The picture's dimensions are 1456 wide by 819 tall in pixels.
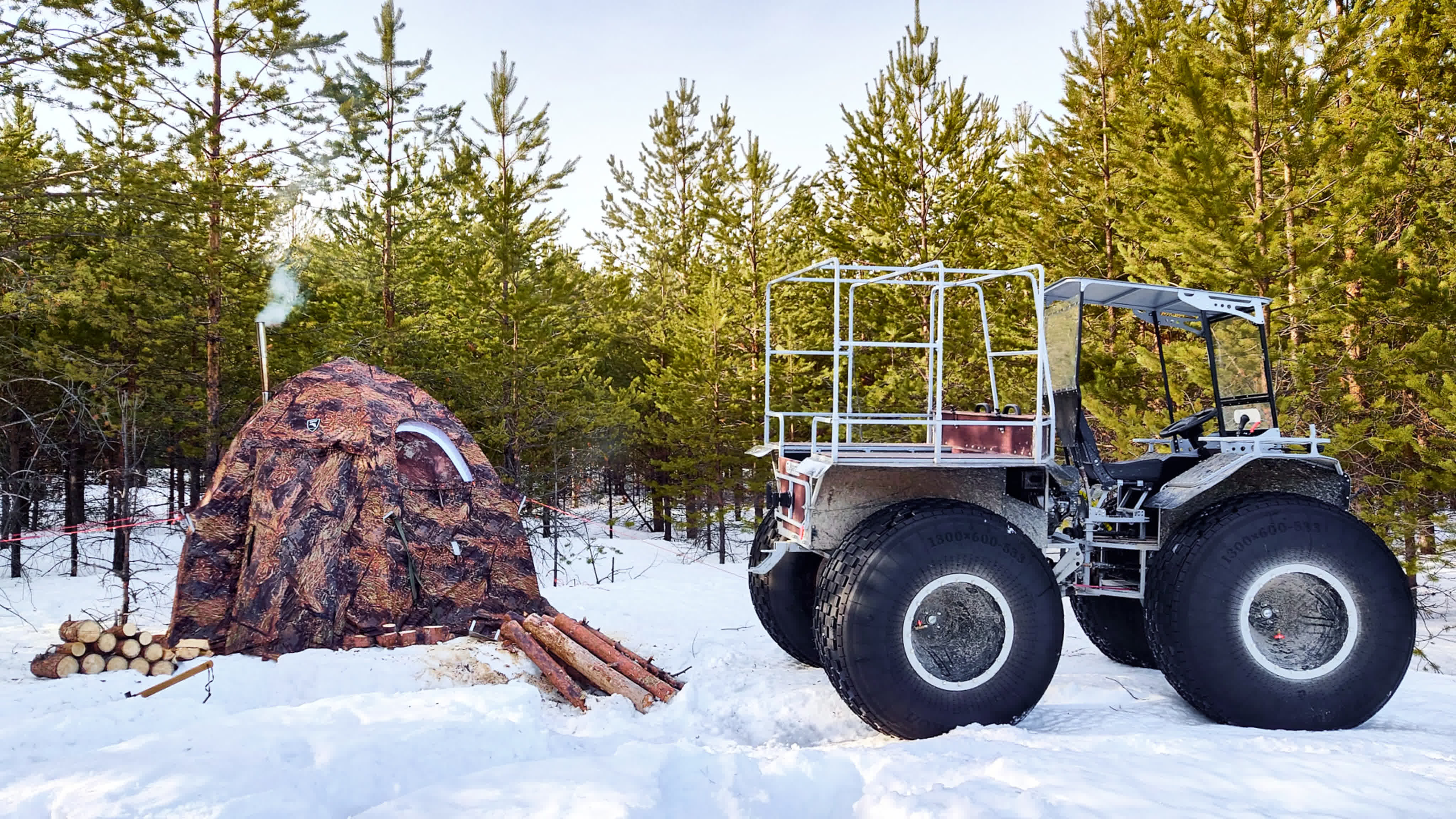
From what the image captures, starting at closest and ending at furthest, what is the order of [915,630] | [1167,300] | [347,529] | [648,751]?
[648,751]
[915,630]
[1167,300]
[347,529]

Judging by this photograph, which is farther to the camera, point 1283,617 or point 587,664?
point 587,664

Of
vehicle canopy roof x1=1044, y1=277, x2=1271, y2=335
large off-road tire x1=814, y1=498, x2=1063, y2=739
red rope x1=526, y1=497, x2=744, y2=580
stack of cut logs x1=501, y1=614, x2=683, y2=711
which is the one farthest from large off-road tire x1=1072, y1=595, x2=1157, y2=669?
→ red rope x1=526, y1=497, x2=744, y2=580

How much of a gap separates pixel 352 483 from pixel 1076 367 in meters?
5.90

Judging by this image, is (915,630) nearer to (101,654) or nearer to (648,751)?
(648,751)

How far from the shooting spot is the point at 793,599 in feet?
18.5

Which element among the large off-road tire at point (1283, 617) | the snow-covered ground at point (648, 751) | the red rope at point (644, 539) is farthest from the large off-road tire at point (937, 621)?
the red rope at point (644, 539)

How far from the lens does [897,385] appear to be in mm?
12336

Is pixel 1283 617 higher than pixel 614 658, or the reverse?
pixel 1283 617

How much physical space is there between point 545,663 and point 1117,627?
4221 mm

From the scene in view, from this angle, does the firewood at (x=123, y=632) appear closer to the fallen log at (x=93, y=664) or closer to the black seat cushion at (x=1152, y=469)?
the fallen log at (x=93, y=664)

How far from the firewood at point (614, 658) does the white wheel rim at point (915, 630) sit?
71.8 inches

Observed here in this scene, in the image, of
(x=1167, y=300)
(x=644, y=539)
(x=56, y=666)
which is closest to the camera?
(x=1167, y=300)

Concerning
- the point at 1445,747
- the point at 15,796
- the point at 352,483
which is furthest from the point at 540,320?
the point at 1445,747

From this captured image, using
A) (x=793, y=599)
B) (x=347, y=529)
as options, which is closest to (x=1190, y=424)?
(x=793, y=599)
